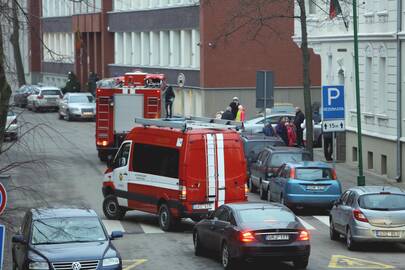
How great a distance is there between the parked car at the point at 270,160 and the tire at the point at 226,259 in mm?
12355

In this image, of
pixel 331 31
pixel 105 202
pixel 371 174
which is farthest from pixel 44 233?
pixel 331 31

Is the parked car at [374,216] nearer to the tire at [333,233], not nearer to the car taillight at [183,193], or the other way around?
the tire at [333,233]

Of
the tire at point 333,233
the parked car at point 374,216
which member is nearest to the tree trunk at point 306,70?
the tire at point 333,233

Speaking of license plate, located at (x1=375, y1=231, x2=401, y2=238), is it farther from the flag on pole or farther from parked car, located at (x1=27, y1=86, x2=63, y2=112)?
parked car, located at (x1=27, y1=86, x2=63, y2=112)

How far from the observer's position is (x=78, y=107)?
66.9 m

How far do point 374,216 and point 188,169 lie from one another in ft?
16.7

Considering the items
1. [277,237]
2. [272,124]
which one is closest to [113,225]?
[277,237]

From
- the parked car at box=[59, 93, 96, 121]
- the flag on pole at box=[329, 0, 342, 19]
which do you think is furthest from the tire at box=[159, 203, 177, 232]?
the parked car at box=[59, 93, 96, 121]

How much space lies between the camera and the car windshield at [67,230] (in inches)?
805

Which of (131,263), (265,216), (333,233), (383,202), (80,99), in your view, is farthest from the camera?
(80,99)

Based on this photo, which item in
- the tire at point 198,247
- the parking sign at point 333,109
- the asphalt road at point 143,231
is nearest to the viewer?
the asphalt road at point 143,231

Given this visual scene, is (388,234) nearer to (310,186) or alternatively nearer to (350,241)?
(350,241)

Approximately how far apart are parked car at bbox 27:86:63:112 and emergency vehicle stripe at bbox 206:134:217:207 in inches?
1876

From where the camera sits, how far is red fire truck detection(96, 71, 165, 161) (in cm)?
4309
